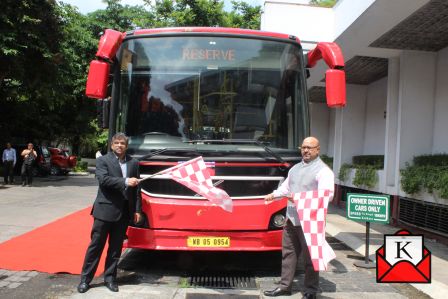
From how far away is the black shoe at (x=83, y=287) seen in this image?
5.47 m

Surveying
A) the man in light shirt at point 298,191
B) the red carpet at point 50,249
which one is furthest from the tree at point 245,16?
the man in light shirt at point 298,191

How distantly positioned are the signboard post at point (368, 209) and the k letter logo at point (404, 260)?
2923 mm

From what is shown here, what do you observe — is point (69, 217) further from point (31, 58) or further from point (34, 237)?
point (31, 58)

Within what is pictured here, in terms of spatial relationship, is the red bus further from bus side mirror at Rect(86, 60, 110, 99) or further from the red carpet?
the red carpet

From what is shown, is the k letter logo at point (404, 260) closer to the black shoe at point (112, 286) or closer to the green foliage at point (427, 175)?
the black shoe at point (112, 286)

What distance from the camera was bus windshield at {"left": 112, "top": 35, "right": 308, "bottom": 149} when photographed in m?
6.38

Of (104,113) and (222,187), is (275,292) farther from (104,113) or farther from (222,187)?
(104,113)

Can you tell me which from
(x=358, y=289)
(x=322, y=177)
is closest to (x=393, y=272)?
(x=322, y=177)

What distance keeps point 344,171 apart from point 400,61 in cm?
478

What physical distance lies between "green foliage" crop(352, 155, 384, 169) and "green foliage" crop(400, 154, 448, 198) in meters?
2.02

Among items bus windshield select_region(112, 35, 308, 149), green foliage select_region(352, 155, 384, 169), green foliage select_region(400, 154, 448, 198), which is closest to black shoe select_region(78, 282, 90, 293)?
bus windshield select_region(112, 35, 308, 149)

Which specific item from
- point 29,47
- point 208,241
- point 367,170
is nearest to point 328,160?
point 367,170

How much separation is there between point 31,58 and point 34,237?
12.2m

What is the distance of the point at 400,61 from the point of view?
37.6 ft
